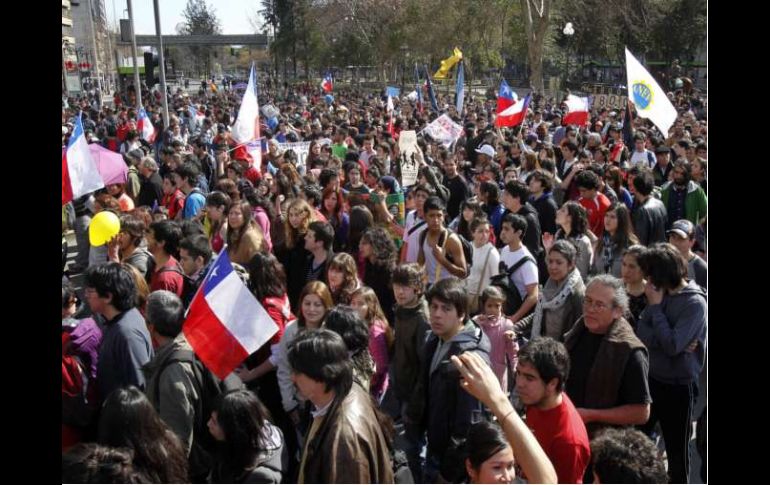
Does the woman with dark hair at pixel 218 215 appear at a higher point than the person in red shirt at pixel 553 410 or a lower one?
Result: higher

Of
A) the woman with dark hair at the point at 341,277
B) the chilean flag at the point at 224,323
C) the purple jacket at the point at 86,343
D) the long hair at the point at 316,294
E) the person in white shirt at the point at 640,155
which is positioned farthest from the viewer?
the person in white shirt at the point at 640,155

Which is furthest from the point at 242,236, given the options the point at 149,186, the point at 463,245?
the point at 149,186

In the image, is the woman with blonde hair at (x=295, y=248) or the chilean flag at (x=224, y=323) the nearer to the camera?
the chilean flag at (x=224, y=323)

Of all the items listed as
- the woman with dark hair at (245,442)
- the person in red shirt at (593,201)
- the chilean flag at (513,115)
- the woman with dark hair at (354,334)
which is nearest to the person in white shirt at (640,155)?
the chilean flag at (513,115)

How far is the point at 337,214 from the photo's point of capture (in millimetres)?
7551

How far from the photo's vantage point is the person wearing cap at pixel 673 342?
13.7ft

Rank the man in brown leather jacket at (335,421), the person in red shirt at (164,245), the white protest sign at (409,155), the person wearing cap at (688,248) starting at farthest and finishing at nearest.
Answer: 1. the white protest sign at (409,155)
2. the person in red shirt at (164,245)
3. the person wearing cap at (688,248)
4. the man in brown leather jacket at (335,421)

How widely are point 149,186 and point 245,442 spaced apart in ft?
22.9

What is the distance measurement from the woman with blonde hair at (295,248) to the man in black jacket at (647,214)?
313 centimetres

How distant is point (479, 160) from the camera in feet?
36.6

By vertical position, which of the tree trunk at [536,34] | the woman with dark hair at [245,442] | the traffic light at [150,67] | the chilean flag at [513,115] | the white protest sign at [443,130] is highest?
the tree trunk at [536,34]

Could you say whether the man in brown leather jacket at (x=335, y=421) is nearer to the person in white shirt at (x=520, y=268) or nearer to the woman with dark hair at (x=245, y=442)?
the woman with dark hair at (x=245, y=442)

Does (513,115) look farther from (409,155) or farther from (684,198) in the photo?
(684,198)
